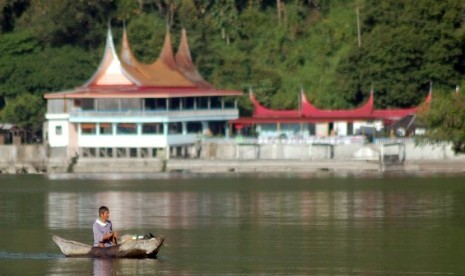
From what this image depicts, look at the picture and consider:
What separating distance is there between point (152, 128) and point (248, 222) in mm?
30986

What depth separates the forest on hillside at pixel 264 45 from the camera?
276 ft

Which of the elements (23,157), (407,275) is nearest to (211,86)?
(23,157)

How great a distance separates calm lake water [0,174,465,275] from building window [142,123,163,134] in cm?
570

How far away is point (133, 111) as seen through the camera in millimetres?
82562

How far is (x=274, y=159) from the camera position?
78250 millimetres

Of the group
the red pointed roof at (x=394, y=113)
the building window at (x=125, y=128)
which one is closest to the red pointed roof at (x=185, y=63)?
the building window at (x=125, y=128)

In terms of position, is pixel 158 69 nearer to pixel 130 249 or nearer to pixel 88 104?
pixel 88 104

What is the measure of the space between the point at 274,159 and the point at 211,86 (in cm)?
975

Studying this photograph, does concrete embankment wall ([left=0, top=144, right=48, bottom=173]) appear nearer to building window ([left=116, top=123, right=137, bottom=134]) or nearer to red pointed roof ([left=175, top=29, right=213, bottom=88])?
building window ([left=116, top=123, right=137, bottom=134])

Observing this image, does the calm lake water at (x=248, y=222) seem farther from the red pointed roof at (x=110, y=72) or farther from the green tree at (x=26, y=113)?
the green tree at (x=26, y=113)

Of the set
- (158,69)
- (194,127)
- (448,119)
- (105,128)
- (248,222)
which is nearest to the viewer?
(248,222)

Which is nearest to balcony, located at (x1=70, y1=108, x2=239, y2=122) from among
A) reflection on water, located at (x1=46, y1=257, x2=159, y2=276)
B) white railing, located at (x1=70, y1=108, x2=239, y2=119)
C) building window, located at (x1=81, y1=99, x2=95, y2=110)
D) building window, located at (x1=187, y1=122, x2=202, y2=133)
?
white railing, located at (x1=70, y1=108, x2=239, y2=119)

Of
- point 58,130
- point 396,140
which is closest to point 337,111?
point 396,140

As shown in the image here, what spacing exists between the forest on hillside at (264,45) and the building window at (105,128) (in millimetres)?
5464
